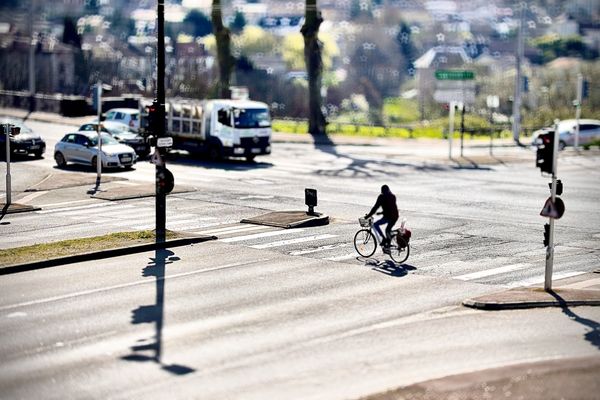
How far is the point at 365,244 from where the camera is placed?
24.7 m

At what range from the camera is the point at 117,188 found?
3653 cm

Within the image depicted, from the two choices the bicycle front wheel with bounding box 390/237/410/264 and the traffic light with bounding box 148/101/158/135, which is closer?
the bicycle front wheel with bounding box 390/237/410/264

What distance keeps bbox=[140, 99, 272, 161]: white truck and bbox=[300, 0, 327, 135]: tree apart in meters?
14.9

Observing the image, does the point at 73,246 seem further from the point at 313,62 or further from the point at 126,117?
the point at 313,62

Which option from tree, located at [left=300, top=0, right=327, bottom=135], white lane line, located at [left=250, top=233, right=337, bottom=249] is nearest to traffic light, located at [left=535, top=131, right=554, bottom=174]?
white lane line, located at [left=250, top=233, right=337, bottom=249]

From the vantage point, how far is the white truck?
148ft

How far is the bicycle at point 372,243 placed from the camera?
949 inches

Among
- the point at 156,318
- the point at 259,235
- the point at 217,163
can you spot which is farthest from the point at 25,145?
the point at 156,318

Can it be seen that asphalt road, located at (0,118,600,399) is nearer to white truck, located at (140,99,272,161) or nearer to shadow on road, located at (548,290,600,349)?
shadow on road, located at (548,290,600,349)

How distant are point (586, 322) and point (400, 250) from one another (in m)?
6.11

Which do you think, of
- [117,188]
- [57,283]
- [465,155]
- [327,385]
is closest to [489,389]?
[327,385]

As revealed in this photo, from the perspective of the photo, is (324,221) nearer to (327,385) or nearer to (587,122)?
(327,385)

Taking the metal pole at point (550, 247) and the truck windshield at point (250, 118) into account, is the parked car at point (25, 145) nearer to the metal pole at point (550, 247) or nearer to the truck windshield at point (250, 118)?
the truck windshield at point (250, 118)

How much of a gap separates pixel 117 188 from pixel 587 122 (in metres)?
28.8
